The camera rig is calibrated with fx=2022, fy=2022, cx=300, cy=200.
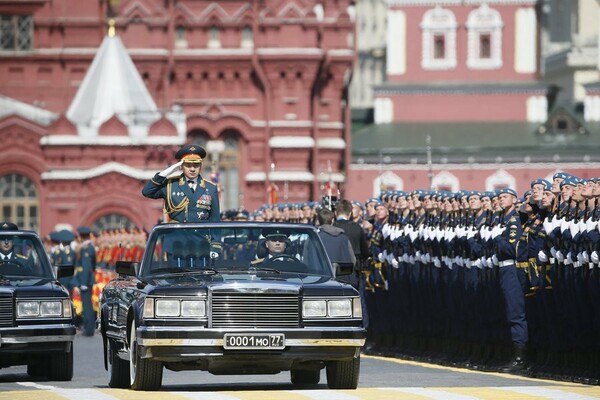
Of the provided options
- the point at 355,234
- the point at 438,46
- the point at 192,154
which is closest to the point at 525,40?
the point at 438,46

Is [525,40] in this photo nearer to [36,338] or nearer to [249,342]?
[36,338]

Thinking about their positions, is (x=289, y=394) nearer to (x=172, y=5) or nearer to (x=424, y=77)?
(x=172, y=5)

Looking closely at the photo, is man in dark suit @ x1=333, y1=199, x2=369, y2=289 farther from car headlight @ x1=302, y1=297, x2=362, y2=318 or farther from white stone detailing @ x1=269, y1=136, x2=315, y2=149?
white stone detailing @ x1=269, y1=136, x2=315, y2=149

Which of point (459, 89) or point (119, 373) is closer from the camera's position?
point (119, 373)

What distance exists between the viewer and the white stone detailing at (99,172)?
205 ft

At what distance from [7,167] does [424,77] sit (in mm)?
25185

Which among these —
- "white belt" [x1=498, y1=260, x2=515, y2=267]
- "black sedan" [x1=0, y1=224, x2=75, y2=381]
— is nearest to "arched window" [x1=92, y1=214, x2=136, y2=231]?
"white belt" [x1=498, y1=260, x2=515, y2=267]

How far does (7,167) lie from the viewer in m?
64.7

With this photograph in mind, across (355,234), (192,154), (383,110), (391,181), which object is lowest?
(355,234)

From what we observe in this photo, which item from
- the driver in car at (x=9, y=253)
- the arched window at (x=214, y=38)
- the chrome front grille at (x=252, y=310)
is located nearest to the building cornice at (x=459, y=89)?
the arched window at (x=214, y=38)

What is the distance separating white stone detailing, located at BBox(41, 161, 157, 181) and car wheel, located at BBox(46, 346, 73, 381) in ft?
144

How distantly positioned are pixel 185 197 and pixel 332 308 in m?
3.33

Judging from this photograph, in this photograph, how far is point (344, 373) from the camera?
15438 millimetres

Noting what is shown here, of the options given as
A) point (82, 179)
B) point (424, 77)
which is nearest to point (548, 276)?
point (82, 179)
